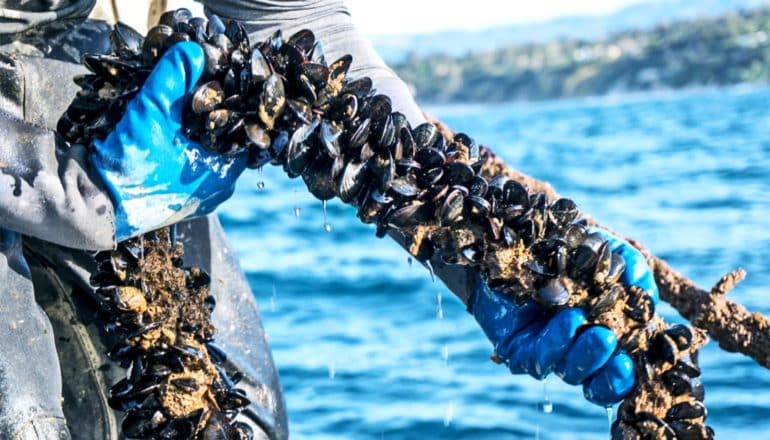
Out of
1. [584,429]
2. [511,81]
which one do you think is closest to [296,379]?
[584,429]

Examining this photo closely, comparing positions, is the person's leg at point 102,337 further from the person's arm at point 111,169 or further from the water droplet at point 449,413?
the water droplet at point 449,413

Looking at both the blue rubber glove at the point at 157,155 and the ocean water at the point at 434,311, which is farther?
the ocean water at the point at 434,311

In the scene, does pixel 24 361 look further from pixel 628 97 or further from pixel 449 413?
pixel 628 97

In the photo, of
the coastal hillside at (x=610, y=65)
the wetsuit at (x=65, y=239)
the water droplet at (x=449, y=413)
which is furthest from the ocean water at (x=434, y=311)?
the coastal hillside at (x=610, y=65)

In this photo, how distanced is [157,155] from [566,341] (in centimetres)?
101

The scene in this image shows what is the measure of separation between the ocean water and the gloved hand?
27.3 inches

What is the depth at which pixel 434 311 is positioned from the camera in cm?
1006

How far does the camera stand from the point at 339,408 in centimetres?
660

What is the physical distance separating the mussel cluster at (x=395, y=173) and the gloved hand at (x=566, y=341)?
4 centimetres

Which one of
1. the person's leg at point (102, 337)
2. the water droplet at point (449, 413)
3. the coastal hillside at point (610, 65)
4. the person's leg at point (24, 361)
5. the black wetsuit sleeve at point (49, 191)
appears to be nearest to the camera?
the black wetsuit sleeve at point (49, 191)

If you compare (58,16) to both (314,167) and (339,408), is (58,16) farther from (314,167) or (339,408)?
(339,408)

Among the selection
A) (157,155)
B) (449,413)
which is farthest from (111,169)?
(449,413)

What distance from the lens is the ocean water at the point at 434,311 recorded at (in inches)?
247

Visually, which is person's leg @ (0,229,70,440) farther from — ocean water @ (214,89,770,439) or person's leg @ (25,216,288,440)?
ocean water @ (214,89,770,439)
